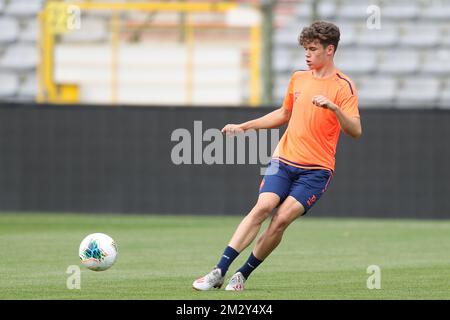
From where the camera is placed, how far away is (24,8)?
25.8 metres

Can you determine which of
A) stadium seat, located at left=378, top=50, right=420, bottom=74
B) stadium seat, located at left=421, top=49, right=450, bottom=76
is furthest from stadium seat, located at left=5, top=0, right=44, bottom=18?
stadium seat, located at left=421, top=49, right=450, bottom=76

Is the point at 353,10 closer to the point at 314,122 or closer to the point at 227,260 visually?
the point at 314,122

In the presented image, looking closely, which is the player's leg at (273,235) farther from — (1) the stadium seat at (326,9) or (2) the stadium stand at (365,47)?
(1) the stadium seat at (326,9)

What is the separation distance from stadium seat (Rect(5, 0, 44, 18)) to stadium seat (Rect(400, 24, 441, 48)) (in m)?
8.03

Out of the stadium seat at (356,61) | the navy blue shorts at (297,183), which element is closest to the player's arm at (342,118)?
the navy blue shorts at (297,183)

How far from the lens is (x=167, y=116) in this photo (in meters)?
20.1

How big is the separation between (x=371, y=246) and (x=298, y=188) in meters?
5.29

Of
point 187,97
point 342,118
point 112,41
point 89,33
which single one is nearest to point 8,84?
point 89,33

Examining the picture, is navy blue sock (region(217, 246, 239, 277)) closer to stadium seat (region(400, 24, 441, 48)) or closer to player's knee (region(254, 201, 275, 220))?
player's knee (region(254, 201, 275, 220))

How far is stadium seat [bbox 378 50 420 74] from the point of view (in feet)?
83.9

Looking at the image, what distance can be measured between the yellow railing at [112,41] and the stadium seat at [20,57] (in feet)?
4.84

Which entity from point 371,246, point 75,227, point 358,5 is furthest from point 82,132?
point 358,5

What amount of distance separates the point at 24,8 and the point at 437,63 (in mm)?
9069
